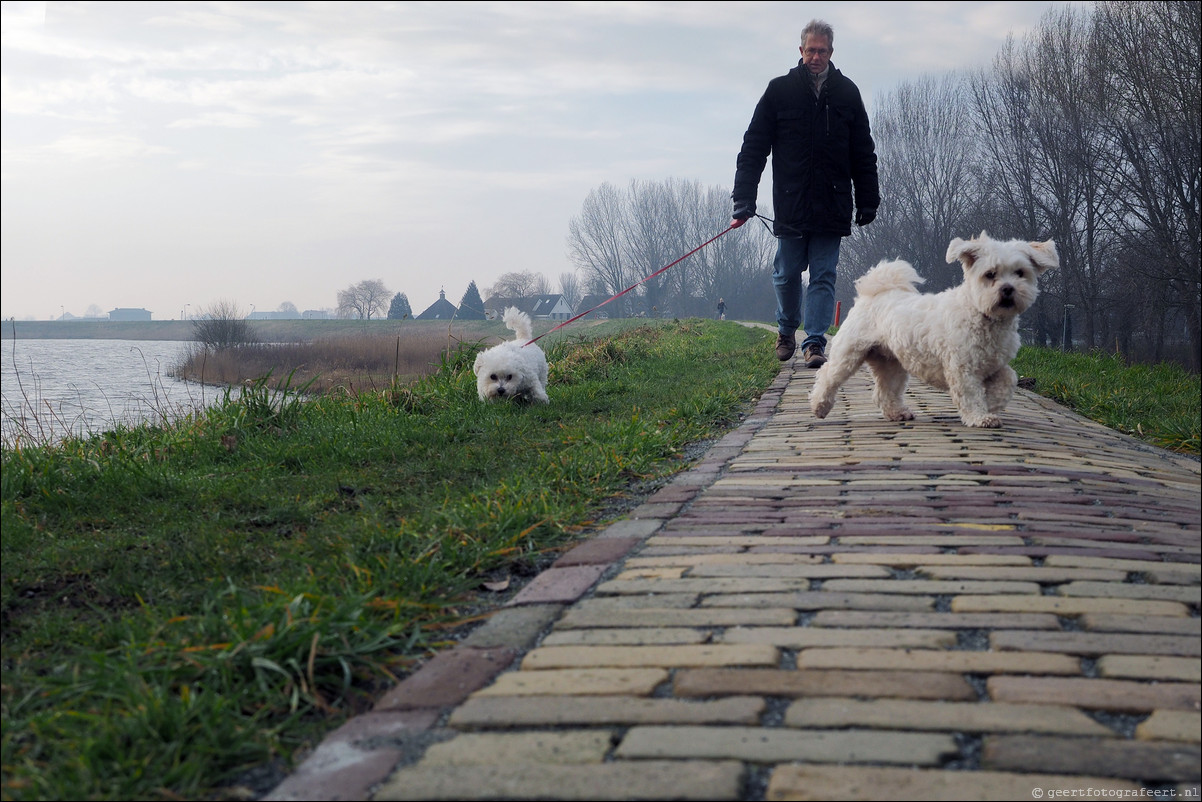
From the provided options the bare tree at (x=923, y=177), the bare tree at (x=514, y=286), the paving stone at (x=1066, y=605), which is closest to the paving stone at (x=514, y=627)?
the paving stone at (x=1066, y=605)

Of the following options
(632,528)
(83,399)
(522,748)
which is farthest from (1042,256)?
(83,399)

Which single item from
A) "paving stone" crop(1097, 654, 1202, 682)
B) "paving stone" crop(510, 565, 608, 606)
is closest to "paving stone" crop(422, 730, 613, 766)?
"paving stone" crop(510, 565, 608, 606)

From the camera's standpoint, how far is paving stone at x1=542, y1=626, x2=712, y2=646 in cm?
244

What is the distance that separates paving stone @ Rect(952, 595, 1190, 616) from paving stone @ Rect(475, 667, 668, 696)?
93 cm

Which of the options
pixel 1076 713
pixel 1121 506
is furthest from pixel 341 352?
pixel 1076 713

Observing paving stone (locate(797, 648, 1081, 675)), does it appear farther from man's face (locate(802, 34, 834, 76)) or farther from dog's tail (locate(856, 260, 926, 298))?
man's face (locate(802, 34, 834, 76))

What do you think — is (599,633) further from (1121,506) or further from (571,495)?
(1121,506)

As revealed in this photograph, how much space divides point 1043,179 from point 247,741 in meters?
33.4

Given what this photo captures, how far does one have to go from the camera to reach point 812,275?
8.48m

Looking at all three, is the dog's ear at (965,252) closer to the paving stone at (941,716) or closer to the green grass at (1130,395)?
the green grass at (1130,395)

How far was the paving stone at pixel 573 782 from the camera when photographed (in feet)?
5.58

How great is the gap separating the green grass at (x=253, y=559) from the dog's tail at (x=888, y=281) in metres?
1.29

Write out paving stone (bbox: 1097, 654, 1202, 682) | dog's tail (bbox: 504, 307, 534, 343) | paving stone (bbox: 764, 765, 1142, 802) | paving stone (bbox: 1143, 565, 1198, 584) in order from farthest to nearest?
dog's tail (bbox: 504, 307, 534, 343), paving stone (bbox: 1143, 565, 1198, 584), paving stone (bbox: 1097, 654, 1202, 682), paving stone (bbox: 764, 765, 1142, 802)

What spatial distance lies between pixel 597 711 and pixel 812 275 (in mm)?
6929
